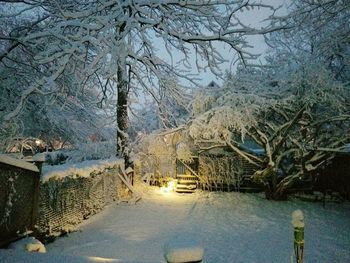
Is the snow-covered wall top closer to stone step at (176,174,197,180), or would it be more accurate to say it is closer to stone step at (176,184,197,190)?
stone step at (176,184,197,190)

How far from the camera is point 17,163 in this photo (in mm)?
5797

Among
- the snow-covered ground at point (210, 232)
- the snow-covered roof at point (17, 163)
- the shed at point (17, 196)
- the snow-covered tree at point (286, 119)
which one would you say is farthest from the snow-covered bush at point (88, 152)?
the snow-covered roof at point (17, 163)

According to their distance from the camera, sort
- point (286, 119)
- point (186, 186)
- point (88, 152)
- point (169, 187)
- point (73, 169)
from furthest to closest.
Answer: point (169, 187)
point (186, 186)
point (88, 152)
point (286, 119)
point (73, 169)

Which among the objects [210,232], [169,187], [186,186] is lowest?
[210,232]

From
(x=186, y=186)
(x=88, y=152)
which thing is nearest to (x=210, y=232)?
(x=186, y=186)

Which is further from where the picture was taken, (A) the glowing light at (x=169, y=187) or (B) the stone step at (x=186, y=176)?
(B) the stone step at (x=186, y=176)

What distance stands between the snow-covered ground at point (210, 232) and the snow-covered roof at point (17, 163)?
1479 millimetres

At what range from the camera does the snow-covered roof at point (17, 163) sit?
5379mm

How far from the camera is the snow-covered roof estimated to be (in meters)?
5.38

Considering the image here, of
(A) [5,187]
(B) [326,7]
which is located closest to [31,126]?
(A) [5,187]

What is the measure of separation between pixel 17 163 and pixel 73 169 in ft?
10.3

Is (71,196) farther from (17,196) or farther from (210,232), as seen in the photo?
(210,232)

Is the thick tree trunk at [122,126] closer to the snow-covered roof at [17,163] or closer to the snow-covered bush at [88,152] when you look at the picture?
the snow-covered bush at [88,152]

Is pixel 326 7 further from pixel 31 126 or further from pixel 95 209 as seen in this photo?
pixel 31 126
